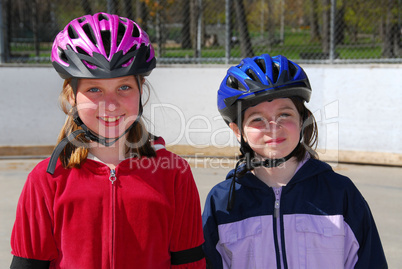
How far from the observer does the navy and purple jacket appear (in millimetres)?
2469

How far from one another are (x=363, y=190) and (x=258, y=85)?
Result: 4.05 meters

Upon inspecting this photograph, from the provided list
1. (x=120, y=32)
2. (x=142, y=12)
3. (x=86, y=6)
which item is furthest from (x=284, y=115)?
(x=86, y=6)

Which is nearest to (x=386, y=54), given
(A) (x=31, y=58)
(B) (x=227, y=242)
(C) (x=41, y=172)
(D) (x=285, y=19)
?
(D) (x=285, y=19)

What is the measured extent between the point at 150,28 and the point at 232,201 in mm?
6214

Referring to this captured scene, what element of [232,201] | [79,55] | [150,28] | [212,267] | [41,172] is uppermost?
[150,28]

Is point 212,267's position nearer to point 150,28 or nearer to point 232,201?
point 232,201

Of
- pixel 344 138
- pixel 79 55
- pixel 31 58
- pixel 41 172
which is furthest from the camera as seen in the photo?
pixel 31 58

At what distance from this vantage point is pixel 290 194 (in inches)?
102

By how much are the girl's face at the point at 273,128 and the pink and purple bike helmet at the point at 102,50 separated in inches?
24.4

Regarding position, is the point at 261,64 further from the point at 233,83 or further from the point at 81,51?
the point at 81,51

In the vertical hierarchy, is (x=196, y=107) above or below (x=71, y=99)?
below

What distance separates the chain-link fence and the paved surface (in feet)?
5.75

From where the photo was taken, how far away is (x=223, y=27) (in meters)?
8.17

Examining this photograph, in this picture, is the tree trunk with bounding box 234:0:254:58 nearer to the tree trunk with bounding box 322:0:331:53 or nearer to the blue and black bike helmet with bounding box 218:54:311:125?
the tree trunk with bounding box 322:0:331:53
